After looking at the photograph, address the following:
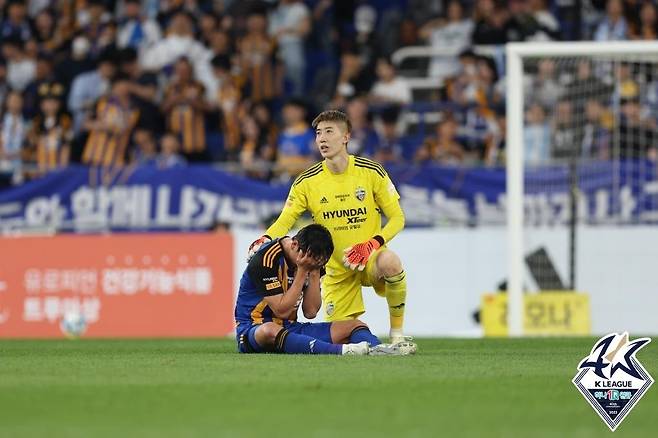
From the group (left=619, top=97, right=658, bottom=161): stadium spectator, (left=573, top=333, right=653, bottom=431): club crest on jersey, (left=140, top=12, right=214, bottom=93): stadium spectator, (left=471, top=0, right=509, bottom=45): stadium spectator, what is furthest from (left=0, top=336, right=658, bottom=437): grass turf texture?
(left=140, top=12, right=214, bottom=93): stadium spectator

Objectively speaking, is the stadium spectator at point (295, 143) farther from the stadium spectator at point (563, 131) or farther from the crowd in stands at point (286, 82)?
the stadium spectator at point (563, 131)

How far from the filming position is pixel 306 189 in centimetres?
1195

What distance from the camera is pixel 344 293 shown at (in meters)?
12.2

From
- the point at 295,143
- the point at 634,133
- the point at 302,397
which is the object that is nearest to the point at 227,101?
the point at 295,143

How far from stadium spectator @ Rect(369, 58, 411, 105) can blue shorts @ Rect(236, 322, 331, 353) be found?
35.1ft

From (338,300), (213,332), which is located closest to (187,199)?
(213,332)

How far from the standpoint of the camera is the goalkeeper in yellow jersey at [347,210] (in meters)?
11.7

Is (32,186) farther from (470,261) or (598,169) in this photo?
(598,169)

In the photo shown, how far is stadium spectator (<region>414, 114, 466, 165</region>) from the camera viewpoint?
20.2 meters

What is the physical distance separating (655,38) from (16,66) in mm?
10583

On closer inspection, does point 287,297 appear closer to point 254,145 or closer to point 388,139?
point 388,139

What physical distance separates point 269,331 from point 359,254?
981 mm

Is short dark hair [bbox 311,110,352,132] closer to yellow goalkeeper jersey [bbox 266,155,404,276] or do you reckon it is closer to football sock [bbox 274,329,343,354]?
yellow goalkeeper jersey [bbox 266,155,404,276]

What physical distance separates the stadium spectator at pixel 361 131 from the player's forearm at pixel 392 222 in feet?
25.9
